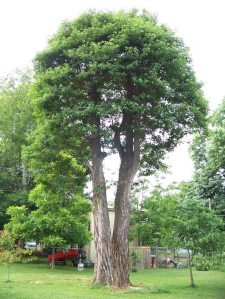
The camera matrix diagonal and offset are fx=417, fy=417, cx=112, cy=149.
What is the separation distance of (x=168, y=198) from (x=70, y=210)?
7317 mm

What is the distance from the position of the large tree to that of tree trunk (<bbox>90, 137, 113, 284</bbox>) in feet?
0.14

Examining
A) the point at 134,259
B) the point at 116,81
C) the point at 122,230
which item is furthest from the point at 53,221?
the point at 116,81

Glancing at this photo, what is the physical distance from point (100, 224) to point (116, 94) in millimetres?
5767

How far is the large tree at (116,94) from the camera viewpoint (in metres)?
16.9

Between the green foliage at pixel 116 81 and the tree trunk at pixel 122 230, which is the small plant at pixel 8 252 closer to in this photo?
the tree trunk at pixel 122 230

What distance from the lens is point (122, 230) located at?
18.4 metres

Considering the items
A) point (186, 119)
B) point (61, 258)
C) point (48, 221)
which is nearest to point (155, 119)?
point (186, 119)

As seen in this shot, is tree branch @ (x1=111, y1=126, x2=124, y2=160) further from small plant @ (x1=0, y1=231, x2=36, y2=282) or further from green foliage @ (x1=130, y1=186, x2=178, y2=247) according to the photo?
green foliage @ (x1=130, y1=186, x2=178, y2=247)

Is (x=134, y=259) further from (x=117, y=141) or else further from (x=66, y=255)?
(x=117, y=141)

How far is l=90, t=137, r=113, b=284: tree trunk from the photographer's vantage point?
1780cm

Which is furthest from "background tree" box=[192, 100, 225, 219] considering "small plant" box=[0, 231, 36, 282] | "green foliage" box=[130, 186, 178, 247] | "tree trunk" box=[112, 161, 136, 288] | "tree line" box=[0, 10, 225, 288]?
"small plant" box=[0, 231, 36, 282]

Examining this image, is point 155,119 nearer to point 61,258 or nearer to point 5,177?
point 61,258

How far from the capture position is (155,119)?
59.7 feet

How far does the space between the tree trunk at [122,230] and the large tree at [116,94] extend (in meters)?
0.04
